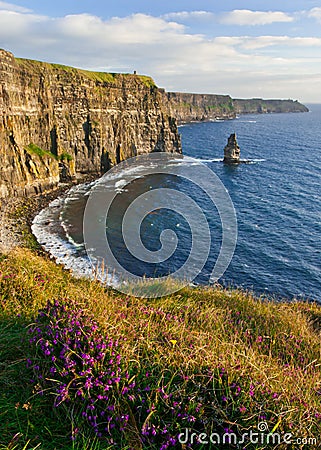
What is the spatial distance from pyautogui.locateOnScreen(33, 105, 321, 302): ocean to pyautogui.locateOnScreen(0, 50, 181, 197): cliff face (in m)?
6.24

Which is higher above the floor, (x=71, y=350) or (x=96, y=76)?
(x=96, y=76)

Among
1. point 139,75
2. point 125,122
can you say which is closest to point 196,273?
point 125,122

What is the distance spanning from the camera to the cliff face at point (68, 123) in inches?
2052

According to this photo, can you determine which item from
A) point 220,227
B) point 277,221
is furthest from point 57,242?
point 277,221

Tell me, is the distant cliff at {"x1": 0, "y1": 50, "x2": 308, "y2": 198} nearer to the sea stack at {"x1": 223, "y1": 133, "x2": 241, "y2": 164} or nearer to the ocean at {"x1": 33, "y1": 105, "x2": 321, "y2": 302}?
the ocean at {"x1": 33, "y1": 105, "x2": 321, "y2": 302}

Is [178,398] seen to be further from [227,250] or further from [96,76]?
[96,76]

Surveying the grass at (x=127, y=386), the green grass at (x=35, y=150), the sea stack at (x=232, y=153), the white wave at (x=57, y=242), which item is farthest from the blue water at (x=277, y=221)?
the green grass at (x=35, y=150)

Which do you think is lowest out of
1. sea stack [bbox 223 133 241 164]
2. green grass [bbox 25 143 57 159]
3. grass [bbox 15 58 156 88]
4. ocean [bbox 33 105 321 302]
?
ocean [bbox 33 105 321 302]

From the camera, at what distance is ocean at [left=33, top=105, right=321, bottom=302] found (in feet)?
121

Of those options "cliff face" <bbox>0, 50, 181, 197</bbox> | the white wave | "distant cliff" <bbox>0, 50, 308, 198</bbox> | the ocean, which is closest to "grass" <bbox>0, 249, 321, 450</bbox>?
the ocean

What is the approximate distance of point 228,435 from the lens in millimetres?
4836

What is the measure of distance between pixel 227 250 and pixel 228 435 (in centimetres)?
3933

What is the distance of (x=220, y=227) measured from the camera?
50938 mm

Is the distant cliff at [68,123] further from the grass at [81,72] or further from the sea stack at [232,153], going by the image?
the sea stack at [232,153]
